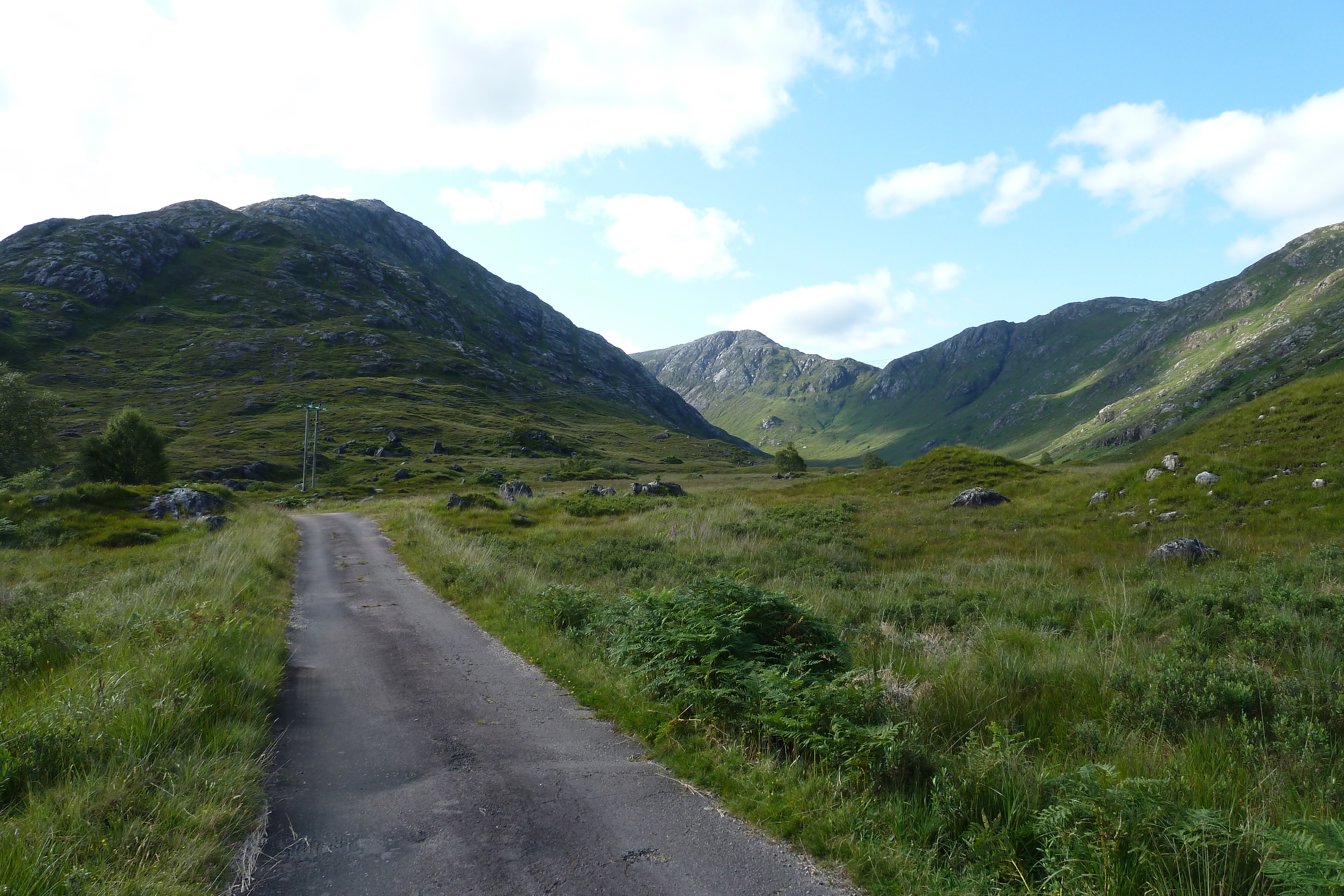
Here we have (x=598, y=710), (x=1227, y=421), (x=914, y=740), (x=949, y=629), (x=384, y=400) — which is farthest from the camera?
(x=384, y=400)

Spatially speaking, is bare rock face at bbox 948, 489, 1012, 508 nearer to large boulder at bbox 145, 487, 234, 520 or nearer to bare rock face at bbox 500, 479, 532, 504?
bare rock face at bbox 500, 479, 532, 504

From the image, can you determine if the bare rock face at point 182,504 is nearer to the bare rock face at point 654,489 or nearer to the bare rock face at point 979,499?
the bare rock face at point 654,489

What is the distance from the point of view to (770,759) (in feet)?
19.0

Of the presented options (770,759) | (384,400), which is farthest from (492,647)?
(384,400)

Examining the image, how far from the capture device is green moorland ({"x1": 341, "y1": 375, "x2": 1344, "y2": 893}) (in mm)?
4152

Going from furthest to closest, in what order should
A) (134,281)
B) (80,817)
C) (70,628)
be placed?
(134,281), (70,628), (80,817)

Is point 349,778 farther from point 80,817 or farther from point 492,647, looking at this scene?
point 492,647

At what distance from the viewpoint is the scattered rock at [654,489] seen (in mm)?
49875

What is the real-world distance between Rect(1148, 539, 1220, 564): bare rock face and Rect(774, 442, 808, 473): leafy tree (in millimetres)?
77061

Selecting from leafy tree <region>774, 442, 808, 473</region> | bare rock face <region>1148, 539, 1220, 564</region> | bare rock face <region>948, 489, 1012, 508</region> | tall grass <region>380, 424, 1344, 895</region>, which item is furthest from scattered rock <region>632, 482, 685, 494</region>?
leafy tree <region>774, 442, 808, 473</region>

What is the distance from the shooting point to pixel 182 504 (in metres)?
30.4

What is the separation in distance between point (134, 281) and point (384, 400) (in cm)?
11091

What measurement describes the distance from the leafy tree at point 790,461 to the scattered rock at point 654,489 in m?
45.0

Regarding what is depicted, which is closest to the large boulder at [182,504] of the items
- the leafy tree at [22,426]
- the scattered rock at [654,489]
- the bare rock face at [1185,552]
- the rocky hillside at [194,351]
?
the scattered rock at [654,489]
